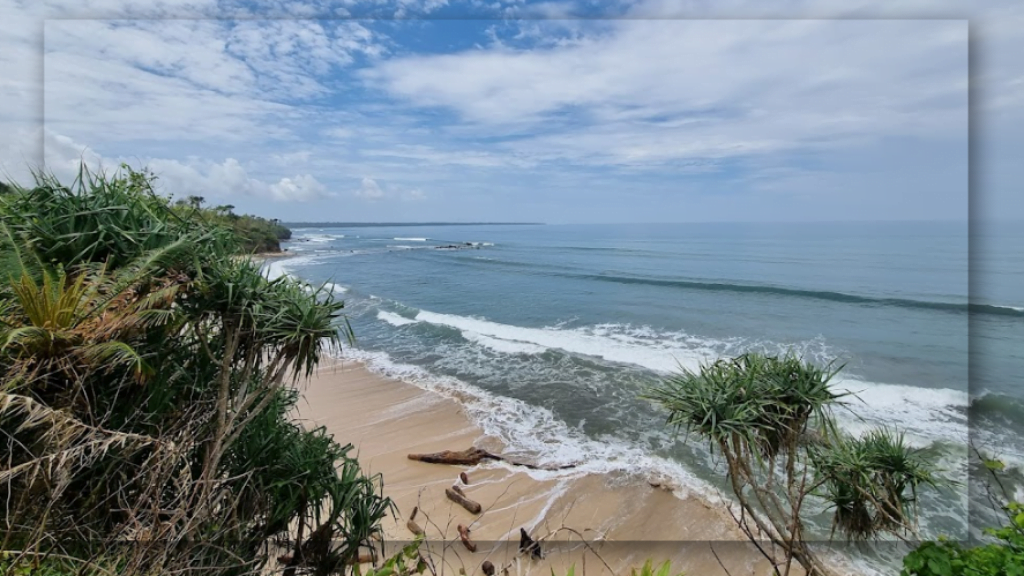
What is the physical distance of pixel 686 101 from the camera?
5688 millimetres

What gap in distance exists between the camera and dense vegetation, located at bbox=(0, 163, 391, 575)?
1413 mm

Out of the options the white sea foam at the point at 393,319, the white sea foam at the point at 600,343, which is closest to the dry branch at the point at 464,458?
the white sea foam at the point at 600,343

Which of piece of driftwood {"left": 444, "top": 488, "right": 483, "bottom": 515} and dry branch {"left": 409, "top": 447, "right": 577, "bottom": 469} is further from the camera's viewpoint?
dry branch {"left": 409, "top": 447, "right": 577, "bottom": 469}

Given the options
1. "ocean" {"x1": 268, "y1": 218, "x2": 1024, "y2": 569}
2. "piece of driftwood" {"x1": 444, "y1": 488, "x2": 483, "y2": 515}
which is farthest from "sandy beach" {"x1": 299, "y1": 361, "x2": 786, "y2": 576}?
"ocean" {"x1": 268, "y1": 218, "x2": 1024, "y2": 569}

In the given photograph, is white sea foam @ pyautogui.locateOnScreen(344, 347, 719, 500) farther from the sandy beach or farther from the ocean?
the sandy beach

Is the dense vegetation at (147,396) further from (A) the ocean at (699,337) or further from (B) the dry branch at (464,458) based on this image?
(B) the dry branch at (464,458)

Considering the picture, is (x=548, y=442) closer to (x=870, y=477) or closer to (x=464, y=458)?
(x=464, y=458)

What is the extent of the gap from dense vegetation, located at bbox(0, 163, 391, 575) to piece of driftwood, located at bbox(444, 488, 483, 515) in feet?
6.09

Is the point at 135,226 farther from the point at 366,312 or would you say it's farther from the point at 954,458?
the point at 366,312

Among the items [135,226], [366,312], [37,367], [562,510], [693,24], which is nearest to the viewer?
[37,367]

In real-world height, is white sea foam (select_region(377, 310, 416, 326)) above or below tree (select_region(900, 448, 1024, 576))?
below

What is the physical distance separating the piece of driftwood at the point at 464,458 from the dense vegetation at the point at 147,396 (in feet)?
8.49

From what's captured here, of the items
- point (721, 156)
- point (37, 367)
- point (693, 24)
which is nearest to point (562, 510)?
point (37, 367)

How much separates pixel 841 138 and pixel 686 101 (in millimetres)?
2014
